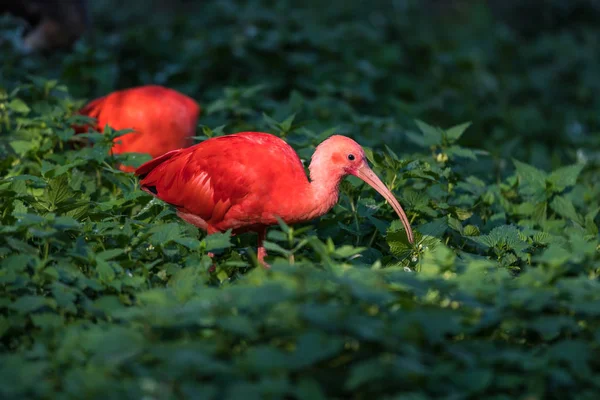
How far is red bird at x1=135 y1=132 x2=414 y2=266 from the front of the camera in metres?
4.73

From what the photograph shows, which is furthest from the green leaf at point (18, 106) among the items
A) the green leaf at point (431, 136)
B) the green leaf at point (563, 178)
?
the green leaf at point (563, 178)

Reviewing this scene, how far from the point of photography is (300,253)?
501 cm

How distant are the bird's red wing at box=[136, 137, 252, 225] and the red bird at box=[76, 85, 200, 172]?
2.97ft

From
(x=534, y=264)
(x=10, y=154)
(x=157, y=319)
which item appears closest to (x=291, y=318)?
(x=157, y=319)

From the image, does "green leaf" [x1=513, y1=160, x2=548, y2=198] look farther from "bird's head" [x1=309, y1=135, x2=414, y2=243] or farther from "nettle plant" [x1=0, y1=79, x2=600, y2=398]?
"bird's head" [x1=309, y1=135, x2=414, y2=243]

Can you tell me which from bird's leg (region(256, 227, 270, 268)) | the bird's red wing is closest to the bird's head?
the bird's red wing

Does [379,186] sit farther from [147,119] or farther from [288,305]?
[147,119]

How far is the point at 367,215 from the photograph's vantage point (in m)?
5.30

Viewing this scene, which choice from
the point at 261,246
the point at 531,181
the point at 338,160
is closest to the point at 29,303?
the point at 261,246

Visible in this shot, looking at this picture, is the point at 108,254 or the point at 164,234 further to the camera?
the point at 164,234

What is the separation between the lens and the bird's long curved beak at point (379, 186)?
16.0ft

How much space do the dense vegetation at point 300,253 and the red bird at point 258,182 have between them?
15 cm

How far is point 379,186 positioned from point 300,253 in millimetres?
584

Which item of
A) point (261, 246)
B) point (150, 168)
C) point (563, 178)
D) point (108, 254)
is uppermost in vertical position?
point (563, 178)
